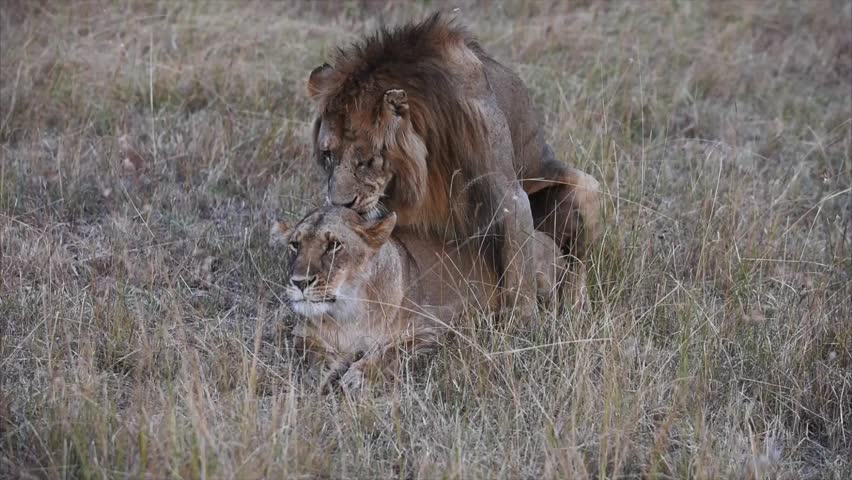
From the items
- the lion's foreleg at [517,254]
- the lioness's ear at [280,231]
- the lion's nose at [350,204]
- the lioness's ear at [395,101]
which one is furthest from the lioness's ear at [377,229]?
the lion's foreleg at [517,254]

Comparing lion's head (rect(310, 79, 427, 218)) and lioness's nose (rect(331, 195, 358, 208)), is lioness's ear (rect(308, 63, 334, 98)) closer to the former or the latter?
lion's head (rect(310, 79, 427, 218))

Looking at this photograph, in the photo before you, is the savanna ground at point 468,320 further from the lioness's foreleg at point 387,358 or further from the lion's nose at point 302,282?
the lion's nose at point 302,282

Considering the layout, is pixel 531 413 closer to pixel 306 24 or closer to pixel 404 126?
pixel 404 126

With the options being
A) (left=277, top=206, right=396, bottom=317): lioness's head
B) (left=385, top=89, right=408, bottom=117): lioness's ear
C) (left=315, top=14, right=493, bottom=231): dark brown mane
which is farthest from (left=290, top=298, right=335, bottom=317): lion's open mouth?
(left=385, top=89, right=408, bottom=117): lioness's ear

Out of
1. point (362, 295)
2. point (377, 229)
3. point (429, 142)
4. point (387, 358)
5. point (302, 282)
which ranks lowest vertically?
point (387, 358)

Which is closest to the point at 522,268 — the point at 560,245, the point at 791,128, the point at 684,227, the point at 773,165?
the point at 560,245

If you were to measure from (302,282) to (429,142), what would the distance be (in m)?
1.09

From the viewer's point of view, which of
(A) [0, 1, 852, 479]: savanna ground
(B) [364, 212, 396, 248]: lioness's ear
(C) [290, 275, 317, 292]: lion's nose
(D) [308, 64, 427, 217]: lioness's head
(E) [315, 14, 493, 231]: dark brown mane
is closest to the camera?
(A) [0, 1, 852, 479]: savanna ground

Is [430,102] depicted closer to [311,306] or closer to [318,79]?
[318,79]

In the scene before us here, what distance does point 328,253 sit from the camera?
4707 mm

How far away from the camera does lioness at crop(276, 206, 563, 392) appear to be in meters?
4.68

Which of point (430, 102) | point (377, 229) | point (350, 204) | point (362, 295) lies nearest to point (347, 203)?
point (350, 204)

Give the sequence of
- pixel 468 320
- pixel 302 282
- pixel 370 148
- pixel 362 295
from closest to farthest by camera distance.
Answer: pixel 302 282 < pixel 362 295 < pixel 370 148 < pixel 468 320

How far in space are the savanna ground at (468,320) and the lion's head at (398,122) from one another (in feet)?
2.06
